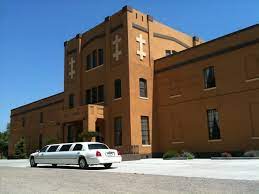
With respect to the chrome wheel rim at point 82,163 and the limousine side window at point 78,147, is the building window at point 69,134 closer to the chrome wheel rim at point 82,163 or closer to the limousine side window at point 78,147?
the limousine side window at point 78,147

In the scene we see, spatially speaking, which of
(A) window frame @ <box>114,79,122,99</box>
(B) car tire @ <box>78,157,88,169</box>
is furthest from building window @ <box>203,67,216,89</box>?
(B) car tire @ <box>78,157,88,169</box>

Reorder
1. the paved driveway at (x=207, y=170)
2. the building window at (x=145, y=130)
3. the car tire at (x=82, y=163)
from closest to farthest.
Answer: the paved driveway at (x=207, y=170) → the car tire at (x=82, y=163) → the building window at (x=145, y=130)

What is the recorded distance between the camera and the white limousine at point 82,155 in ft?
60.0

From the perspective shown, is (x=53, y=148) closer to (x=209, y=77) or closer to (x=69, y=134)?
(x=69, y=134)

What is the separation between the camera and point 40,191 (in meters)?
9.72

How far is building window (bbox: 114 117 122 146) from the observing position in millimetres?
30438

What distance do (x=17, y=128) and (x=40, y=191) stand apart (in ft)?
158

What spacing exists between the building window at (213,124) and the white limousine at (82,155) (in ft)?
34.5

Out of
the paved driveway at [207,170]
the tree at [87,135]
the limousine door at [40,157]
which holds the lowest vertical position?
the paved driveway at [207,170]

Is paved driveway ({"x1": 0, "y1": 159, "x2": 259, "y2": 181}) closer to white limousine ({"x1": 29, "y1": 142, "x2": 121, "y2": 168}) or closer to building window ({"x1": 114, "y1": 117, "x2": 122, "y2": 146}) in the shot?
white limousine ({"x1": 29, "y1": 142, "x2": 121, "y2": 168})

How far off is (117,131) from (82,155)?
39.6 ft

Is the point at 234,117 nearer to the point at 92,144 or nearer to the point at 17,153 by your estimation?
the point at 92,144

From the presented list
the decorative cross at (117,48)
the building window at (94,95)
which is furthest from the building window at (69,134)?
the decorative cross at (117,48)

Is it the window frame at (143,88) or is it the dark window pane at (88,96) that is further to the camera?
the dark window pane at (88,96)
